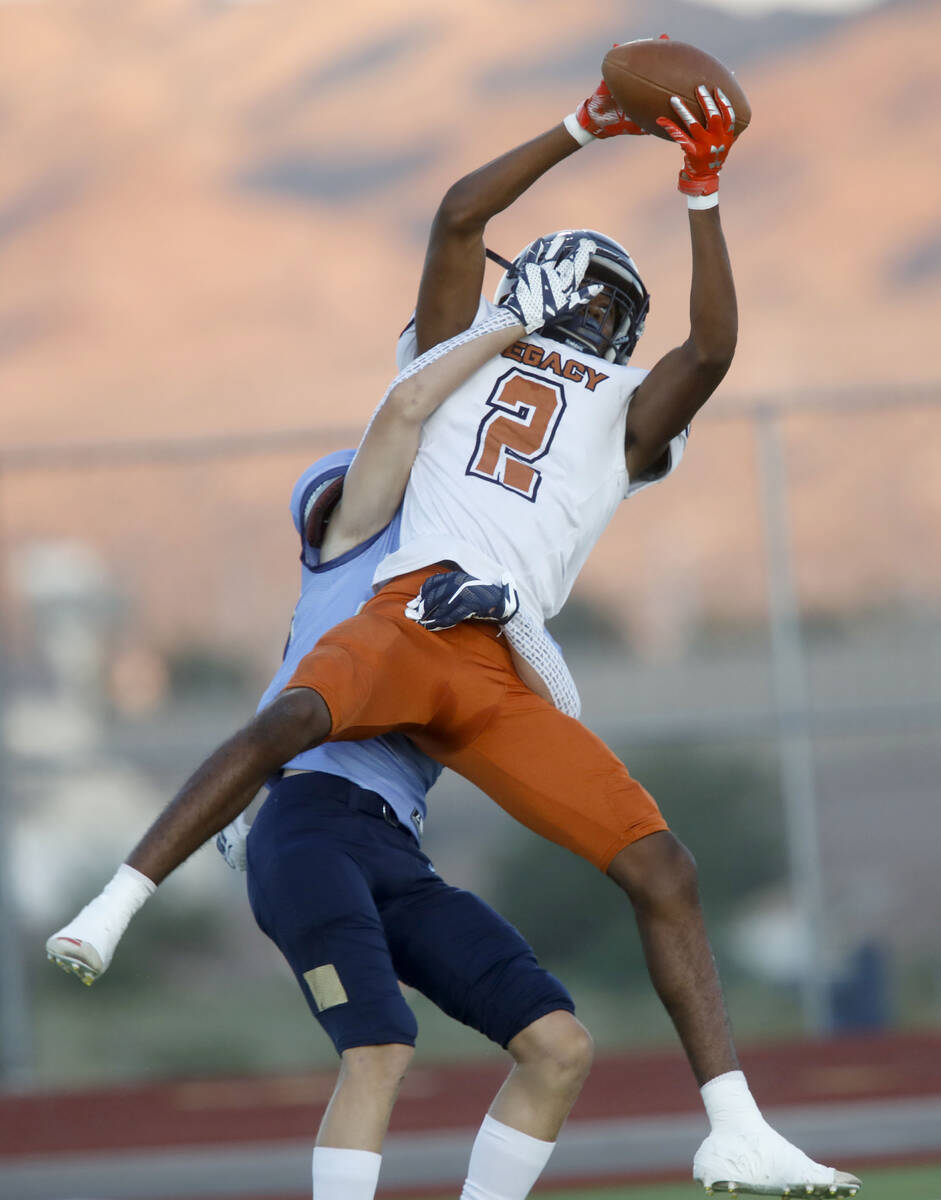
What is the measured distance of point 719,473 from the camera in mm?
9594

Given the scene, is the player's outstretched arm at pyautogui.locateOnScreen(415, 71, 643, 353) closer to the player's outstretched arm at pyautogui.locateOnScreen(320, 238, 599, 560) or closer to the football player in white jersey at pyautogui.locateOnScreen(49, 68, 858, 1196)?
the football player in white jersey at pyautogui.locateOnScreen(49, 68, 858, 1196)

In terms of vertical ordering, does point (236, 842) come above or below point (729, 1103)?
above

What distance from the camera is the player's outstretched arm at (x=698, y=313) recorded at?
339 centimetres

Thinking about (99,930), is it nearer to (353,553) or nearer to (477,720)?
(477,720)

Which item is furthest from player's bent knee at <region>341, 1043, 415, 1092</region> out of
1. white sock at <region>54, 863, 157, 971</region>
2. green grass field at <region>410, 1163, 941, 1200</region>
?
green grass field at <region>410, 1163, 941, 1200</region>

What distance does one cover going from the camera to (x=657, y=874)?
320 cm

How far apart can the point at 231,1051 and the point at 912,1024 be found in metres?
3.82

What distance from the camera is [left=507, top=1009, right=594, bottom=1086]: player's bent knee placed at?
10.5 feet

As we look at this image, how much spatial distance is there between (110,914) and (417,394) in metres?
1.32

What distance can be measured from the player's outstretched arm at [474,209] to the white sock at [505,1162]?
5.71 ft

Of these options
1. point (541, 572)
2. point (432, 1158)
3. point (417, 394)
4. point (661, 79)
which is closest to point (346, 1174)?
point (541, 572)

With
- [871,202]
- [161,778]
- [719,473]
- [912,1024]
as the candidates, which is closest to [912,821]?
[912,1024]

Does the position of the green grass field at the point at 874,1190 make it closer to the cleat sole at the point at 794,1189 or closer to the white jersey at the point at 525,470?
the cleat sole at the point at 794,1189

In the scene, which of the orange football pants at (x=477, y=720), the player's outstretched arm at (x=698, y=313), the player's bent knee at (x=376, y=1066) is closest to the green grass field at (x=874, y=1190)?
the orange football pants at (x=477, y=720)
